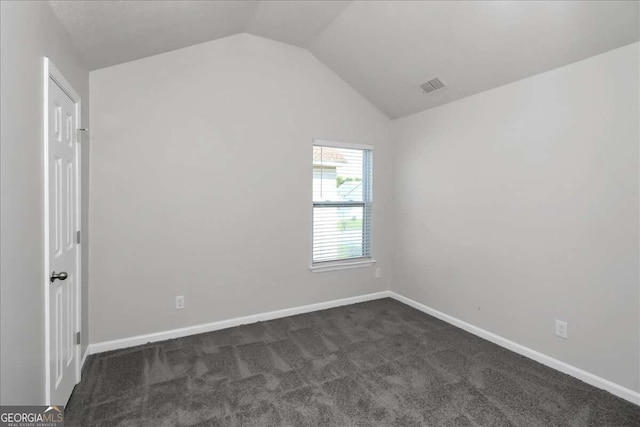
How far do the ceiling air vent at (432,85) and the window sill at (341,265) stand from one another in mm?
2130

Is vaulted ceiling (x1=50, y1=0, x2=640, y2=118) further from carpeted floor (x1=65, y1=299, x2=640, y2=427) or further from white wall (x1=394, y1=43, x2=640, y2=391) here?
carpeted floor (x1=65, y1=299, x2=640, y2=427)

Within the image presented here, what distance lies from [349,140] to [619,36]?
2493mm

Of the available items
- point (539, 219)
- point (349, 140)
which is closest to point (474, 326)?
point (539, 219)

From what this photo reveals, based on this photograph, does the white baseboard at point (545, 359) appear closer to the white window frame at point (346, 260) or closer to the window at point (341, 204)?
the white window frame at point (346, 260)

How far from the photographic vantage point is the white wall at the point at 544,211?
2.26 m

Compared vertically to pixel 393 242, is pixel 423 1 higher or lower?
higher

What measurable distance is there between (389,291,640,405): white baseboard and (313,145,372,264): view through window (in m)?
1.16

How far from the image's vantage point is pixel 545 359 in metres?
2.68

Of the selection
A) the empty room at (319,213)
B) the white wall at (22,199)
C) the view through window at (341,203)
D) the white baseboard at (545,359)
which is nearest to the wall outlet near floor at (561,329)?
the empty room at (319,213)

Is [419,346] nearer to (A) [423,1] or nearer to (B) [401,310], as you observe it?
(B) [401,310]

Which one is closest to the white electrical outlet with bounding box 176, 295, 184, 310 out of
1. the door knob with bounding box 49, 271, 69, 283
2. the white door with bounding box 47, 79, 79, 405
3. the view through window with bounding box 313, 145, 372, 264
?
the white door with bounding box 47, 79, 79, 405

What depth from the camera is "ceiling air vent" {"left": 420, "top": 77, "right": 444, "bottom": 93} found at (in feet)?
10.8

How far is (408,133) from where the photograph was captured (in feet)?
13.5

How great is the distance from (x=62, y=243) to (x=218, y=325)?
1.72 metres
